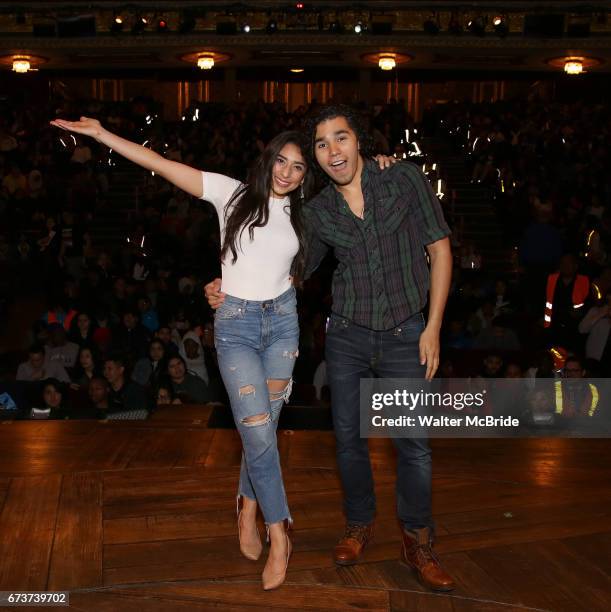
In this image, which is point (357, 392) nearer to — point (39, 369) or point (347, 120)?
point (347, 120)

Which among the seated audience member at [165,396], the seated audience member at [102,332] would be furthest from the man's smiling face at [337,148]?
the seated audience member at [102,332]

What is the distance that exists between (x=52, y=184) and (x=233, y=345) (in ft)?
32.3

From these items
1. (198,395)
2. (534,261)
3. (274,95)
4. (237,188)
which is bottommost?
(198,395)

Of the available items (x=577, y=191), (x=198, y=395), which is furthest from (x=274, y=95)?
(x=198, y=395)

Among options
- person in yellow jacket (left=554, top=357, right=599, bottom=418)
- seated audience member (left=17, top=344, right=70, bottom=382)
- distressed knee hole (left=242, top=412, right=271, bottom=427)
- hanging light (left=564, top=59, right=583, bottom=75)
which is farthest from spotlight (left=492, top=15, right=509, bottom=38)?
distressed knee hole (left=242, top=412, right=271, bottom=427)

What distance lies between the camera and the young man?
277cm

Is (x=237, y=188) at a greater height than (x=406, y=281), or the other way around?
(x=237, y=188)

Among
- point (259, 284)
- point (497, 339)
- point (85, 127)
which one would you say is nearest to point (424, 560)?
point (259, 284)

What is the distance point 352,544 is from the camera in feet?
9.65

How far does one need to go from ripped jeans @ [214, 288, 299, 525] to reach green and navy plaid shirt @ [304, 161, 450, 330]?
215 millimetres

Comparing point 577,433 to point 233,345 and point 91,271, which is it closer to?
point 233,345

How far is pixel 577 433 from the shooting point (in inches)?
191

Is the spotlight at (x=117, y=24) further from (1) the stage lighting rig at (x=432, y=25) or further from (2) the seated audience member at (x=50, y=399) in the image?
(2) the seated audience member at (x=50, y=399)

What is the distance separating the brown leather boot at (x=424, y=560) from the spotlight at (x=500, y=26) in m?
13.8
